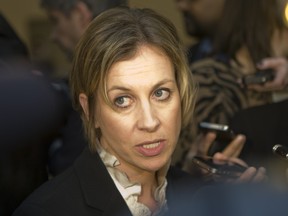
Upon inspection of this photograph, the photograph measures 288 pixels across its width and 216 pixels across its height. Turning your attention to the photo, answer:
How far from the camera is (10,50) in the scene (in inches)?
105

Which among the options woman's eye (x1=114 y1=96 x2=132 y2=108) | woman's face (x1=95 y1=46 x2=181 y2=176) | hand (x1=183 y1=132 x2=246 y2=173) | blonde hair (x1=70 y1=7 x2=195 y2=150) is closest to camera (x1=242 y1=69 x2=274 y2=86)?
hand (x1=183 y1=132 x2=246 y2=173)

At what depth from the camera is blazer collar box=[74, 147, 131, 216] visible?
199 centimetres

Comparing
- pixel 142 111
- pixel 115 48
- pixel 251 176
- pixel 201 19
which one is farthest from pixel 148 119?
pixel 201 19

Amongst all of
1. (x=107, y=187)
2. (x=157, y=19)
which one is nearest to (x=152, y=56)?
(x=157, y=19)

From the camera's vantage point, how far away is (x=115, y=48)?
6.36 feet

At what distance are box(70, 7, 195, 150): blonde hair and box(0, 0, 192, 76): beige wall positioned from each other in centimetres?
234

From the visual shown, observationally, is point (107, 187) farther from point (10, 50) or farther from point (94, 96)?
point (10, 50)

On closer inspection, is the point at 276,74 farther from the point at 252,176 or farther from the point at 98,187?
the point at 98,187

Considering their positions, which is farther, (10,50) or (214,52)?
(214,52)

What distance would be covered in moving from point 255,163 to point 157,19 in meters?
0.93

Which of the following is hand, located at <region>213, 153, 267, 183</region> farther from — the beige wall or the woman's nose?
the beige wall

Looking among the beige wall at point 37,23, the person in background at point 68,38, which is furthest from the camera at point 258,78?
the beige wall at point 37,23

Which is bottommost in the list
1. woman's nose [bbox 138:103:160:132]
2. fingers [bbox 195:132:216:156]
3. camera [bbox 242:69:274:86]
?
fingers [bbox 195:132:216:156]

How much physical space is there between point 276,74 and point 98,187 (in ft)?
4.41
